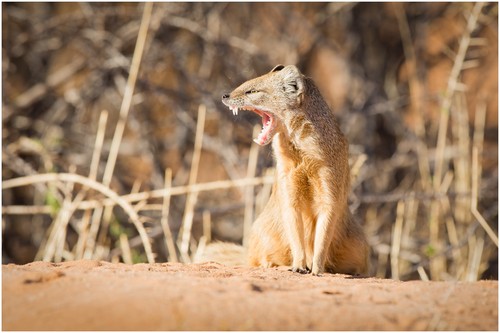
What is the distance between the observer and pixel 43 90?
7.82 meters

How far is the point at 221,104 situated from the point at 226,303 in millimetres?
5038

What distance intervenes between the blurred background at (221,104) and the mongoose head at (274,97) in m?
2.77

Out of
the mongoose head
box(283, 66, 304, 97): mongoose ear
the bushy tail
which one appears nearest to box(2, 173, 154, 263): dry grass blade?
the bushy tail

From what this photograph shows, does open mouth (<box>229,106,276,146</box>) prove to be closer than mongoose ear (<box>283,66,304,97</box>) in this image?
Yes

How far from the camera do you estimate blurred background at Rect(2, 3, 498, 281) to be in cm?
718

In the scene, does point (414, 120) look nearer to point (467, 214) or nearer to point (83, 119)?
point (467, 214)

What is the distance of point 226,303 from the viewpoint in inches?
96.2

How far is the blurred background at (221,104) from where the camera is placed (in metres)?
7.18

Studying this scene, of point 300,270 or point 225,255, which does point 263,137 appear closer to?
point 300,270

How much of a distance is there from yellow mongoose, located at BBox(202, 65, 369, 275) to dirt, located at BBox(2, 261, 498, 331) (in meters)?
0.86

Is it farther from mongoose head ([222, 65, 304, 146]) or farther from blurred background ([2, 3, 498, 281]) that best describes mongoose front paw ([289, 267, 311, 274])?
blurred background ([2, 3, 498, 281])

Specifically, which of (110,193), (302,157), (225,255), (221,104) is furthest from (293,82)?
(221,104)

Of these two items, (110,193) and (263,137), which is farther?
(110,193)

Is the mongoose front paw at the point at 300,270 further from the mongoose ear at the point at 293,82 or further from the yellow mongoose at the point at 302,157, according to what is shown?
the mongoose ear at the point at 293,82
